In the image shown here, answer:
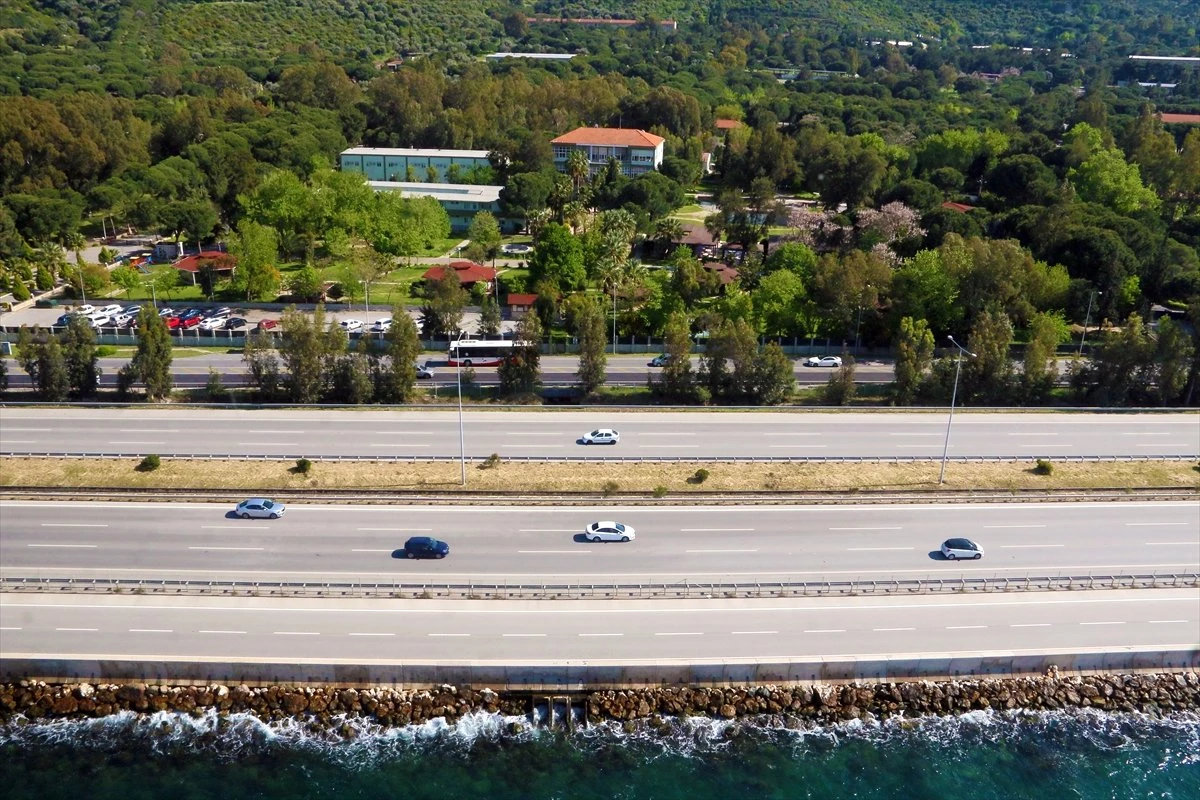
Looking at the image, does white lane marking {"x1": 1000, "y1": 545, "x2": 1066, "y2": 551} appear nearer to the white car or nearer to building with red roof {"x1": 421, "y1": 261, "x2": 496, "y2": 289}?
the white car

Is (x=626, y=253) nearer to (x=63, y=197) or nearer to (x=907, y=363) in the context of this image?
(x=907, y=363)

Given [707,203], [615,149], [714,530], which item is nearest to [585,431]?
[714,530]

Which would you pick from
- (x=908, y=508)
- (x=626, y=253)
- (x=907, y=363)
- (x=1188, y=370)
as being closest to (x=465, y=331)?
(x=626, y=253)

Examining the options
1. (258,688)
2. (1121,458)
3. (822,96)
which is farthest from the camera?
(822,96)

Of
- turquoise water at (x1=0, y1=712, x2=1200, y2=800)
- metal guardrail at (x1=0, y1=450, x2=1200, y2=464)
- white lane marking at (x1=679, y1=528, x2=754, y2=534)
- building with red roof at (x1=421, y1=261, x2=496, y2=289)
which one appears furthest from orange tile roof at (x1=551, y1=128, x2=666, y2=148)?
turquoise water at (x1=0, y1=712, x2=1200, y2=800)

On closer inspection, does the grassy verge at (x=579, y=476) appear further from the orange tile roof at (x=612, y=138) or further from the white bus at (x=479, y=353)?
the orange tile roof at (x=612, y=138)
